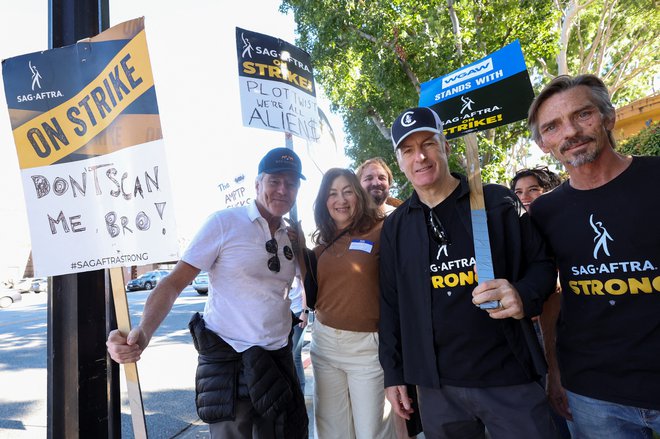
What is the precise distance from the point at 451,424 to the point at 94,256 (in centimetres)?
183

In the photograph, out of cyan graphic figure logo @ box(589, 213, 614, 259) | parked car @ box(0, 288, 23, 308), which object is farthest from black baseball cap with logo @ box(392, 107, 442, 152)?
parked car @ box(0, 288, 23, 308)

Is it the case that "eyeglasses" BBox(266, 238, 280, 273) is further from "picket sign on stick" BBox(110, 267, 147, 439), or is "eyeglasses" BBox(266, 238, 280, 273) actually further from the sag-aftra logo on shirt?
the sag-aftra logo on shirt

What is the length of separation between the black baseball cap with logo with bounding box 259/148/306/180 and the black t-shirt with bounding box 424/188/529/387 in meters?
1.03

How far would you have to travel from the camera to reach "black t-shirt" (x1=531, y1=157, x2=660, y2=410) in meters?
1.60

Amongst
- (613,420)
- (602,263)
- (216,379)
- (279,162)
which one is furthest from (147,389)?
(602,263)

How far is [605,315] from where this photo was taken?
1.68 metres

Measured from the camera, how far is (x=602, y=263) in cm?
170

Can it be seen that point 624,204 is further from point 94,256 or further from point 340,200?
point 94,256

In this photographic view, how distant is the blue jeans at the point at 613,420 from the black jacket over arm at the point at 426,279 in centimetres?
26

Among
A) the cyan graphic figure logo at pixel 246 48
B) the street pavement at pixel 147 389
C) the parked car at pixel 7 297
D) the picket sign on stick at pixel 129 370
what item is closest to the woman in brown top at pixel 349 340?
the picket sign on stick at pixel 129 370

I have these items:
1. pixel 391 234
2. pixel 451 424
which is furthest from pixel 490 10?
pixel 451 424

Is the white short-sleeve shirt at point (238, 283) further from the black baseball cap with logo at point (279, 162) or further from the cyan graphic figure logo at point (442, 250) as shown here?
the cyan graphic figure logo at point (442, 250)

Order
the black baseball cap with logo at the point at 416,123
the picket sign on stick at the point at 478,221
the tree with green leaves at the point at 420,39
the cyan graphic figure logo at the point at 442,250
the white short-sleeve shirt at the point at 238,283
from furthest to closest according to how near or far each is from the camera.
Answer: the tree with green leaves at the point at 420,39
the white short-sleeve shirt at the point at 238,283
the black baseball cap with logo at the point at 416,123
the cyan graphic figure logo at the point at 442,250
the picket sign on stick at the point at 478,221

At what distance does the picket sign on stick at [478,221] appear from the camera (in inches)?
68.6
